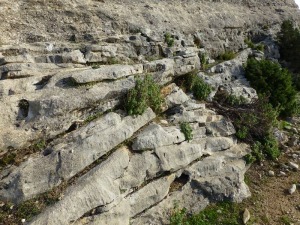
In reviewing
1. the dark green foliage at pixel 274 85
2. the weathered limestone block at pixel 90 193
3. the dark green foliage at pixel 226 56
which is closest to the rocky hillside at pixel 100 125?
the weathered limestone block at pixel 90 193

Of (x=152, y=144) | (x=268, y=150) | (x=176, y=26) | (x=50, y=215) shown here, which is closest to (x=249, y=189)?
(x=268, y=150)

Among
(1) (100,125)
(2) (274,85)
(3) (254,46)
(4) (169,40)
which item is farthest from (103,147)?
(3) (254,46)

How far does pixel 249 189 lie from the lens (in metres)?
10.7

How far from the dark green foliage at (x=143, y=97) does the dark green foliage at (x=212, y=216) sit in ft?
10.9

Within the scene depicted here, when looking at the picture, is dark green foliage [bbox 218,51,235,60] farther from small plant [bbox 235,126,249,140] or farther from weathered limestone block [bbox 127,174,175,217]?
weathered limestone block [bbox 127,174,175,217]

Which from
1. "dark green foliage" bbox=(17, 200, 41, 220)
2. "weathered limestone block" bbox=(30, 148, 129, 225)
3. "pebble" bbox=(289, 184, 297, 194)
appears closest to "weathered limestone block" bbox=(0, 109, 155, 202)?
"dark green foliage" bbox=(17, 200, 41, 220)

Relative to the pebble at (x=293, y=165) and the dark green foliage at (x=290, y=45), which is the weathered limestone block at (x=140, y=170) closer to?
the pebble at (x=293, y=165)

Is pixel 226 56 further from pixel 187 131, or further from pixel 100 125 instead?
pixel 100 125

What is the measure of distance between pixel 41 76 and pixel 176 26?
28.3 feet

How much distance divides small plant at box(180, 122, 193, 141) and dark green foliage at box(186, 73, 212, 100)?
2.37m

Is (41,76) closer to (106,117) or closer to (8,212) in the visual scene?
(106,117)

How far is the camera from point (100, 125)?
370 inches

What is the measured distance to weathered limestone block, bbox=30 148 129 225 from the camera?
7.41 meters

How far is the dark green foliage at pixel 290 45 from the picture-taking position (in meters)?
A: 18.8
